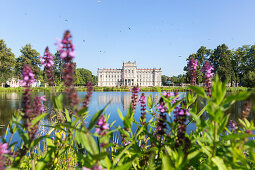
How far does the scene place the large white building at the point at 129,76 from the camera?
12562 cm

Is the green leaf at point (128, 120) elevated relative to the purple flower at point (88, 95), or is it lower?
lower

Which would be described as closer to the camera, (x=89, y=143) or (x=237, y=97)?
(x=89, y=143)

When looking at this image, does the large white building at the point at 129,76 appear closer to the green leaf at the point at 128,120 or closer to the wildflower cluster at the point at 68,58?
the green leaf at the point at 128,120

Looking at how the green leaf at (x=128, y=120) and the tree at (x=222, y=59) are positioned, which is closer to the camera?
the green leaf at (x=128, y=120)

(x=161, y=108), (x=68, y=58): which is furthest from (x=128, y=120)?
(x=68, y=58)

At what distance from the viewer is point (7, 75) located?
54.6m

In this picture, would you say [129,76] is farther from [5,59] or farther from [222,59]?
[5,59]

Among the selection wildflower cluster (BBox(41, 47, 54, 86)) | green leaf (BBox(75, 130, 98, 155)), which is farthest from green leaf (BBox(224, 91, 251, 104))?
wildflower cluster (BBox(41, 47, 54, 86))

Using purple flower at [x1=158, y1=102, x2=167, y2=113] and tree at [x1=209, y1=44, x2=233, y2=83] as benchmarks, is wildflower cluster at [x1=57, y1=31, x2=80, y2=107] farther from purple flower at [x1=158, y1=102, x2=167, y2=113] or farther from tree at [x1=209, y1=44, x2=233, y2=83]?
tree at [x1=209, y1=44, x2=233, y2=83]

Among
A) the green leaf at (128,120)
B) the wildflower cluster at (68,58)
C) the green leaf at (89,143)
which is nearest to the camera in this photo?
the green leaf at (89,143)

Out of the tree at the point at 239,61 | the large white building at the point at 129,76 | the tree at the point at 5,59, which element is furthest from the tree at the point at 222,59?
the tree at the point at 5,59

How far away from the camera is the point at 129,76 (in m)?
126

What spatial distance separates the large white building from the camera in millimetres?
125625

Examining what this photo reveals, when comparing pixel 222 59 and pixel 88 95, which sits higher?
pixel 222 59
